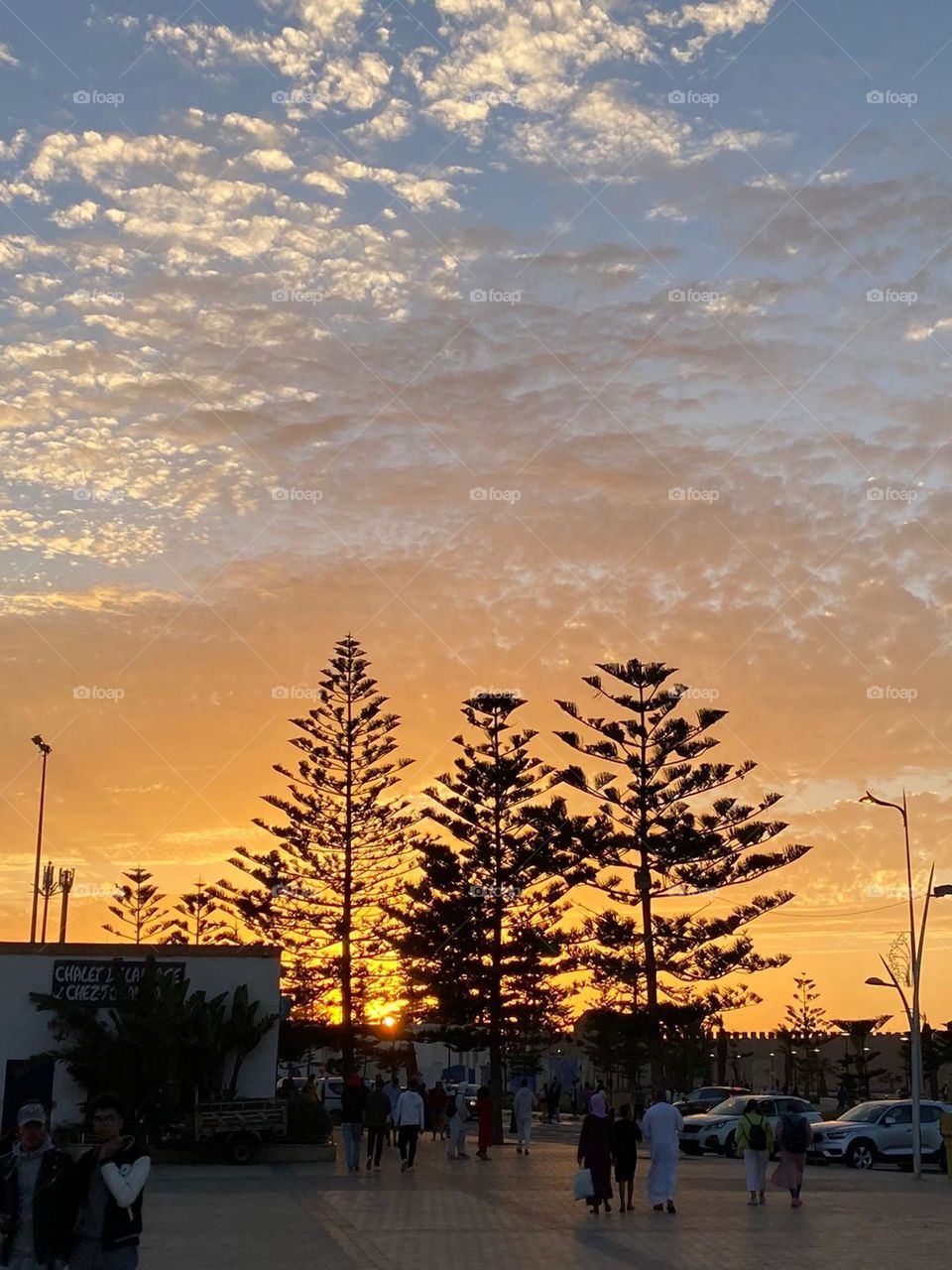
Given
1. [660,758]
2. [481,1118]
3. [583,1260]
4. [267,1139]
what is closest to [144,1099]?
[267,1139]

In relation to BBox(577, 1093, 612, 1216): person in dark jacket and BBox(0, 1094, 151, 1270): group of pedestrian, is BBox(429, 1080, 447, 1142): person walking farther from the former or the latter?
BBox(0, 1094, 151, 1270): group of pedestrian

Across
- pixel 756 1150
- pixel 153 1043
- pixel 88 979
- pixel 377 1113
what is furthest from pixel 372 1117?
pixel 756 1150

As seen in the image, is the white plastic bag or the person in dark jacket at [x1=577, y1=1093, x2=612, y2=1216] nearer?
the white plastic bag

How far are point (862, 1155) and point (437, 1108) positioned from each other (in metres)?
9.21

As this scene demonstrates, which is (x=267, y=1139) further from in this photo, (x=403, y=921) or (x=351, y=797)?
(x=351, y=797)

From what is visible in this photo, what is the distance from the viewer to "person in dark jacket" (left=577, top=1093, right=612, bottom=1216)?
1562cm

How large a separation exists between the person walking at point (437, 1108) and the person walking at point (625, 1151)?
43.1 feet

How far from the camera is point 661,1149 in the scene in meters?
16.2

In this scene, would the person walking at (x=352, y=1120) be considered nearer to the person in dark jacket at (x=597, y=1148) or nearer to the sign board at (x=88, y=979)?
the sign board at (x=88, y=979)

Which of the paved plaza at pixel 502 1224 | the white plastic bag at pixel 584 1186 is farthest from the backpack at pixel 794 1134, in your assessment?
the white plastic bag at pixel 584 1186

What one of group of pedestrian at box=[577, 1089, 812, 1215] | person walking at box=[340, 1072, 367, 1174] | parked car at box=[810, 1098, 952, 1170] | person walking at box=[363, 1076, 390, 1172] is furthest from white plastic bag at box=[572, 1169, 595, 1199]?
parked car at box=[810, 1098, 952, 1170]

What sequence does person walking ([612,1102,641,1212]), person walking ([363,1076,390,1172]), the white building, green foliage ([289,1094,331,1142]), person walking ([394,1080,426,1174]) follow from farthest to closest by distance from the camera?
green foliage ([289,1094,331,1142]), the white building, person walking ([363,1076,390,1172]), person walking ([394,1080,426,1174]), person walking ([612,1102,641,1212])

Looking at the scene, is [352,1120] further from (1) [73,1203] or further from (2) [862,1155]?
(1) [73,1203]

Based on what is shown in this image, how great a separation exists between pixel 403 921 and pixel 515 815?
4.66 meters
